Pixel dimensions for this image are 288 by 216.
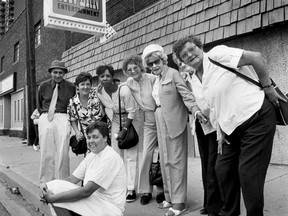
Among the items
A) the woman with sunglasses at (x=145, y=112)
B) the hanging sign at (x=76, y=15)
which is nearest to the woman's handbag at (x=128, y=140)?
the woman with sunglasses at (x=145, y=112)

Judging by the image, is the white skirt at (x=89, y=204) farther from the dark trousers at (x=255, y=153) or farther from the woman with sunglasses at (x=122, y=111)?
the dark trousers at (x=255, y=153)

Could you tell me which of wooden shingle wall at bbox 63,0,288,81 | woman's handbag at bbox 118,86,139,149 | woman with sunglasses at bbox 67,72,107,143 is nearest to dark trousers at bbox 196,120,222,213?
woman's handbag at bbox 118,86,139,149

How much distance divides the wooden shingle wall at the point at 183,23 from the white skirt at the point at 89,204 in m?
3.27

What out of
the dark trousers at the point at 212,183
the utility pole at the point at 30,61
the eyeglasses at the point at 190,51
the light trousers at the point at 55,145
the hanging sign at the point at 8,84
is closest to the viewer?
the eyeglasses at the point at 190,51

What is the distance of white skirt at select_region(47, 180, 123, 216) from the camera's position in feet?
8.62

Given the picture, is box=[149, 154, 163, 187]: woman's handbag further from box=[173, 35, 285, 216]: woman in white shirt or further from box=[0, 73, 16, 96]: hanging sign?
box=[0, 73, 16, 96]: hanging sign

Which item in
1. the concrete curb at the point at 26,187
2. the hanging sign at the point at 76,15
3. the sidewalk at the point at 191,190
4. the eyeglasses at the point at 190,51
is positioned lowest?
the concrete curb at the point at 26,187

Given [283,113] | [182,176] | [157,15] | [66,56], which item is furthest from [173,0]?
[66,56]

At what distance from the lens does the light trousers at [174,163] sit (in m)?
3.04

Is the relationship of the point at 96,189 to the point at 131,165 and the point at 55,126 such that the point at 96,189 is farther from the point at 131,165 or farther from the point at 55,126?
the point at 55,126

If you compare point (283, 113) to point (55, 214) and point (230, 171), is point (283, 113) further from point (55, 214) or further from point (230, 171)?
point (55, 214)

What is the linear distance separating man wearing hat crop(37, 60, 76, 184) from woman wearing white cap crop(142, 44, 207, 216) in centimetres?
160

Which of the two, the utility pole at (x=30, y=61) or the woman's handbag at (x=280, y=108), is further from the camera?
the utility pole at (x=30, y=61)

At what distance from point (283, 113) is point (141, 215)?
5.80 ft
